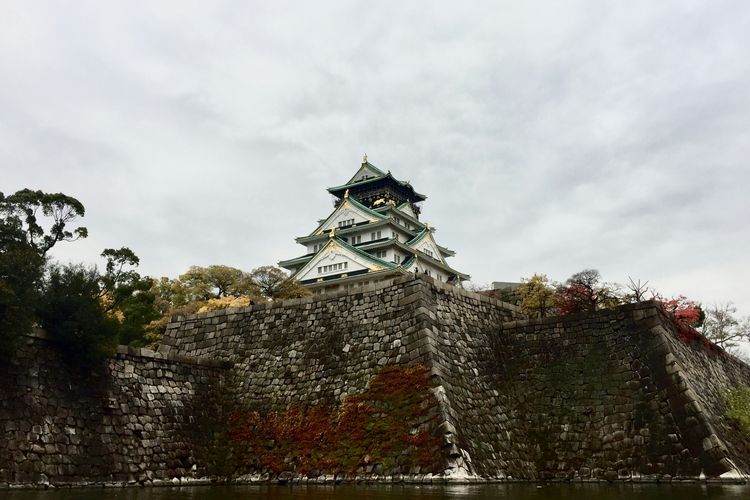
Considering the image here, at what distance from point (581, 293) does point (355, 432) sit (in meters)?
7.45

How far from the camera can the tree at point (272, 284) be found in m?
38.1

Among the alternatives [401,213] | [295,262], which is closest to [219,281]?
[295,262]

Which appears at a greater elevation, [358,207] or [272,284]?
[358,207]

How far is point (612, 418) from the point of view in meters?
15.1

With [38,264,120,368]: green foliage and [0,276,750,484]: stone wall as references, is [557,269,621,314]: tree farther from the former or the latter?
[38,264,120,368]: green foliage

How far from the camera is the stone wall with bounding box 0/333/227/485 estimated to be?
1277cm

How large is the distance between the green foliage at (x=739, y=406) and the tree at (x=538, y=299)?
5.34 m

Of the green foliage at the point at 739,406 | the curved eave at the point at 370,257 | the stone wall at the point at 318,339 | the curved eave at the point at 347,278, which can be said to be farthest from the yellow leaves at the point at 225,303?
the green foliage at the point at 739,406

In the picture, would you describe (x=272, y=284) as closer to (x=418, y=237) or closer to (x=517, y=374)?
(x=418, y=237)

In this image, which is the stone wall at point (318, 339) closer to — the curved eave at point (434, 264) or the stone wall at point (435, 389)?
the stone wall at point (435, 389)

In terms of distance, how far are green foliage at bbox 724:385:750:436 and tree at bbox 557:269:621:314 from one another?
12.7 ft

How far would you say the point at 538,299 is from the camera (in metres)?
20.3

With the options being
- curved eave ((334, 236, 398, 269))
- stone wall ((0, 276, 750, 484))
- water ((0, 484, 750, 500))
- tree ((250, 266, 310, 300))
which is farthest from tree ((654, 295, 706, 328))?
curved eave ((334, 236, 398, 269))

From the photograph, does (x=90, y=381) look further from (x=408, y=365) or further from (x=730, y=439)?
(x=730, y=439)
